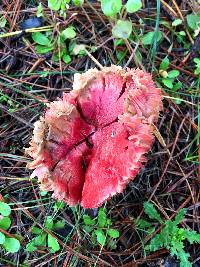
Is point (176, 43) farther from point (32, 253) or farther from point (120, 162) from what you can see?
point (32, 253)

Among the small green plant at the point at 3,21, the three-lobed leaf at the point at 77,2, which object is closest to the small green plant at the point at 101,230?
the three-lobed leaf at the point at 77,2

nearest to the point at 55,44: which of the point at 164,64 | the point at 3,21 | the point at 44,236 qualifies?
the point at 3,21

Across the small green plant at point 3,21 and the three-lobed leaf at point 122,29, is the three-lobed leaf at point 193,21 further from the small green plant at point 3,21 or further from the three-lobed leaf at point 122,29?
the small green plant at point 3,21

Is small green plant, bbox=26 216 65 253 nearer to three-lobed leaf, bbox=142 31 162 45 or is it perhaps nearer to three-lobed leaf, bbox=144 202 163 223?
three-lobed leaf, bbox=144 202 163 223

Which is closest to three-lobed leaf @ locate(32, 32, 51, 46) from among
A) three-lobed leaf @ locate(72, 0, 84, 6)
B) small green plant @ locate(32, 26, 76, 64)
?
small green plant @ locate(32, 26, 76, 64)

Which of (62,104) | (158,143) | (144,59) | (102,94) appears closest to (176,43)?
(144,59)
